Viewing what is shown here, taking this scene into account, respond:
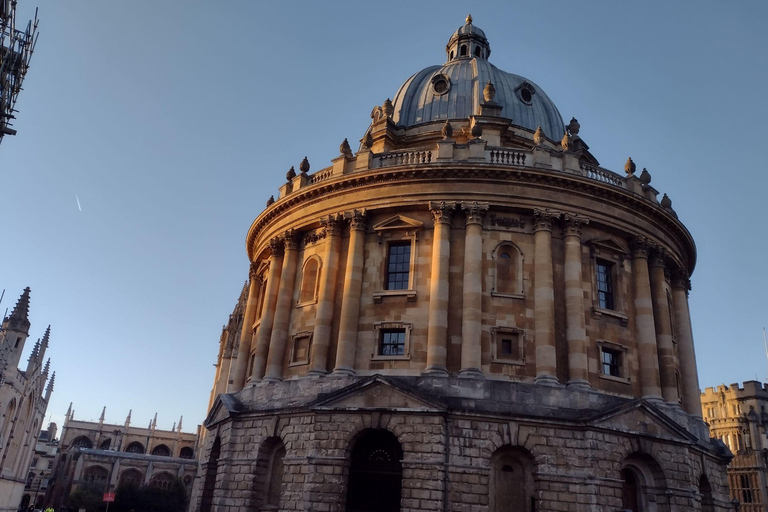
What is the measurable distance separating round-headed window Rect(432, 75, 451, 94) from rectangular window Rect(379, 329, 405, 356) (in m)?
17.9

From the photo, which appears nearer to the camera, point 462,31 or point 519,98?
point 519,98

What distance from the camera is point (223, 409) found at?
3136cm

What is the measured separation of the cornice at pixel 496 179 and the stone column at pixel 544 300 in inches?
64.8

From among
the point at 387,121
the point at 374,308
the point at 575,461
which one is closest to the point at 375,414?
the point at 374,308

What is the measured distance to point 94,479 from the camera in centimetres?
9000

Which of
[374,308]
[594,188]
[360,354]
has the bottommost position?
[360,354]

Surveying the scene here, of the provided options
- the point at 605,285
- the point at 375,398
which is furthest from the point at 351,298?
the point at 605,285

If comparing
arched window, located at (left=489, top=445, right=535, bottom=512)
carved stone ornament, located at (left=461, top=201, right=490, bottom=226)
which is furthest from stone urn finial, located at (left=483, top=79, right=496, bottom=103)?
arched window, located at (left=489, top=445, right=535, bottom=512)

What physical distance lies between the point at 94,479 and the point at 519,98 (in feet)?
267

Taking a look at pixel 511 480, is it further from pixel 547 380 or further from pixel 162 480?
pixel 162 480

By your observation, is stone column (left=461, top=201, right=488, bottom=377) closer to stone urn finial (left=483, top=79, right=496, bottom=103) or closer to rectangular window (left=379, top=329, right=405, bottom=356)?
rectangular window (left=379, top=329, right=405, bottom=356)

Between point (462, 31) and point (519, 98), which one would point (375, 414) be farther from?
point (462, 31)

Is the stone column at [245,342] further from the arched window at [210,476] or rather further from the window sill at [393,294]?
the window sill at [393,294]

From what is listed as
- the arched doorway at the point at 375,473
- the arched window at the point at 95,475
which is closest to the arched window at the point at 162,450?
the arched window at the point at 95,475
